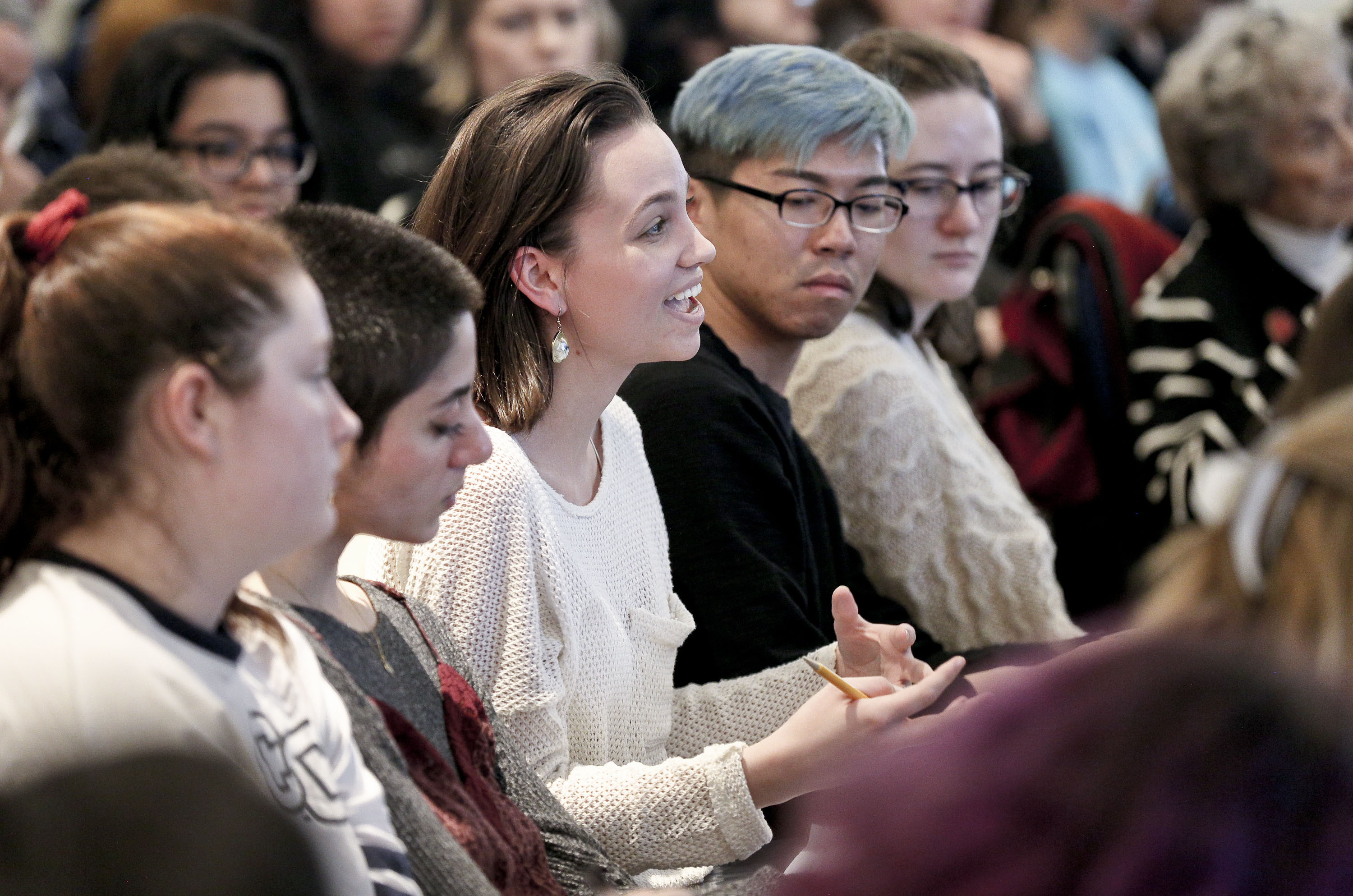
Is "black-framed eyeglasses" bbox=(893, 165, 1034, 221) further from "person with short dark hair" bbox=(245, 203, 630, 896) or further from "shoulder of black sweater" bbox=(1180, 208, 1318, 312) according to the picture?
"person with short dark hair" bbox=(245, 203, 630, 896)

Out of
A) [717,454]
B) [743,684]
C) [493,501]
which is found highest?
[493,501]

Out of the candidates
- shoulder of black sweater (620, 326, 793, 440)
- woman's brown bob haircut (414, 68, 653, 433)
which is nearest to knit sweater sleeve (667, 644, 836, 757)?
shoulder of black sweater (620, 326, 793, 440)

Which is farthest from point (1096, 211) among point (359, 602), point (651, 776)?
point (359, 602)

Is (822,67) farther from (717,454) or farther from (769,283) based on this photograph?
(717,454)

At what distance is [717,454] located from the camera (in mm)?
2152

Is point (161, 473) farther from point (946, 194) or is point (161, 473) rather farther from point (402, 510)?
point (946, 194)

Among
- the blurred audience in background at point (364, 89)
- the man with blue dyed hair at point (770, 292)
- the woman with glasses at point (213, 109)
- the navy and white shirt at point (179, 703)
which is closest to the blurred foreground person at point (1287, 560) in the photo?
the navy and white shirt at point (179, 703)

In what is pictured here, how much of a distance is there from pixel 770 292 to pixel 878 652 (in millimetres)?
684

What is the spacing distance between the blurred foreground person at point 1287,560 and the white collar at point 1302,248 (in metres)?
2.69

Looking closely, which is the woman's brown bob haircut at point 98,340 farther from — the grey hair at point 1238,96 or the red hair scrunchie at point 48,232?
the grey hair at point 1238,96

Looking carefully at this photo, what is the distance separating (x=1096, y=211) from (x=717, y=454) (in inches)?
71.3

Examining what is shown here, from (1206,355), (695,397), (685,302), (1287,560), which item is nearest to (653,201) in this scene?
(685,302)

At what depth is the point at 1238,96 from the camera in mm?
3521

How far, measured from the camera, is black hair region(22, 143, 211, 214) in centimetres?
231
